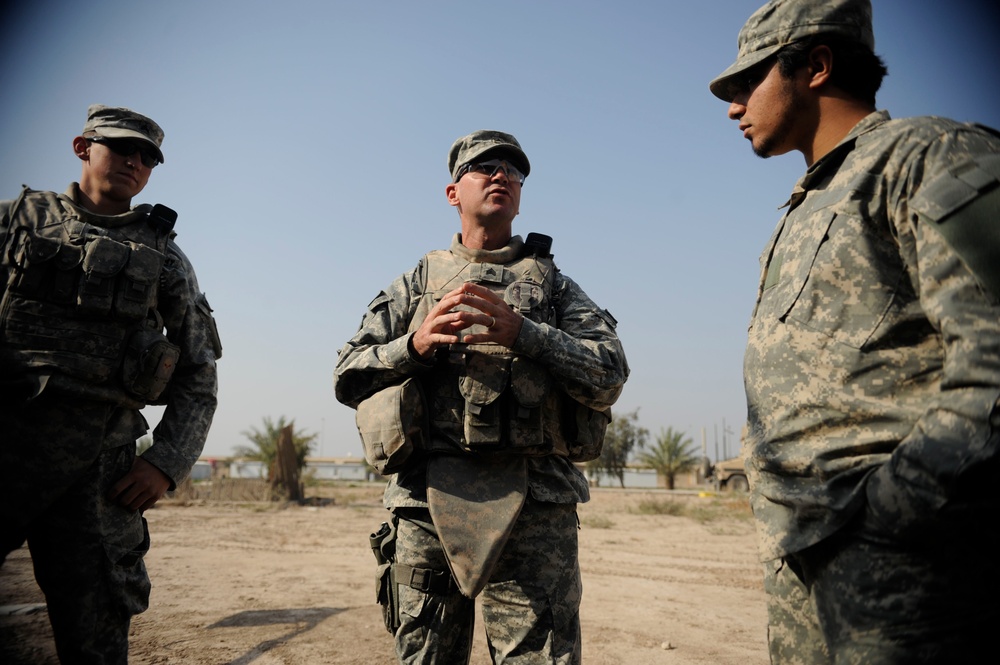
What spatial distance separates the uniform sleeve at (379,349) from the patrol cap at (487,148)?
597 millimetres

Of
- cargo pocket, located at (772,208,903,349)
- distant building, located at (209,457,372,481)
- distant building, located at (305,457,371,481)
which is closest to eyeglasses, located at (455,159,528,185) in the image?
cargo pocket, located at (772,208,903,349)

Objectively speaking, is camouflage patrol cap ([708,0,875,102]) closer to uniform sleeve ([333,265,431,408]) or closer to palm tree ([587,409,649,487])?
uniform sleeve ([333,265,431,408])

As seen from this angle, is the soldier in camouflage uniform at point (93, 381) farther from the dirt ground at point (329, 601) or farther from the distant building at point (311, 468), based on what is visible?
the distant building at point (311, 468)

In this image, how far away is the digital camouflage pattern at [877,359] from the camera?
1397 mm

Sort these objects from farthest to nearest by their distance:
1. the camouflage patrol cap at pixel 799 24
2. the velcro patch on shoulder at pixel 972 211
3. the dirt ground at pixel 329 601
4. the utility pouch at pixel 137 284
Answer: the dirt ground at pixel 329 601, the utility pouch at pixel 137 284, the camouflage patrol cap at pixel 799 24, the velcro patch on shoulder at pixel 972 211

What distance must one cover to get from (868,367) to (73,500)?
2935 millimetres

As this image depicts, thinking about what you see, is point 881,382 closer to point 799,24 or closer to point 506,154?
point 799,24

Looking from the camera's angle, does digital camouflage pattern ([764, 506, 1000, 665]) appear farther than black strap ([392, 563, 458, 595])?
No

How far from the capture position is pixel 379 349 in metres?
3.10

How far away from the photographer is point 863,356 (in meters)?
1.68

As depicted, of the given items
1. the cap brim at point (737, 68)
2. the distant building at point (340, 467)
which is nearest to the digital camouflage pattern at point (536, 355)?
the cap brim at point (737, 68)

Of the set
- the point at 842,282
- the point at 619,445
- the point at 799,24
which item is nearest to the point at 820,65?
the point at 799,24

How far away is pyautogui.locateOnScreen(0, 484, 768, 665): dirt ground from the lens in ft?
15.5

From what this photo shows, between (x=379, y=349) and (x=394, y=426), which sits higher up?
(x=379, y=349)
